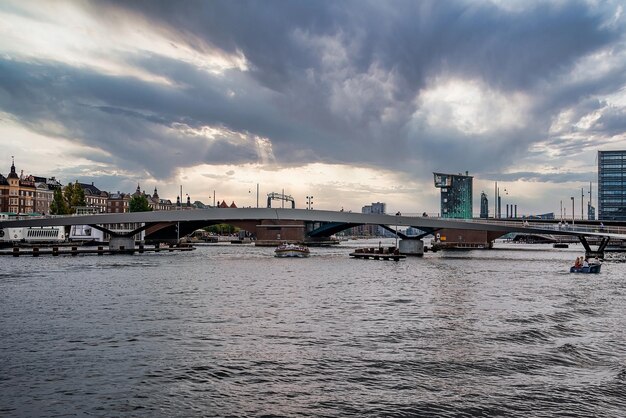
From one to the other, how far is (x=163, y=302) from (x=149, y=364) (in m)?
20.0

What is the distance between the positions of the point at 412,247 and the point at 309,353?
100919mm

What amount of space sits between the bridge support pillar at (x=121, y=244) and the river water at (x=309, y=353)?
74506mm

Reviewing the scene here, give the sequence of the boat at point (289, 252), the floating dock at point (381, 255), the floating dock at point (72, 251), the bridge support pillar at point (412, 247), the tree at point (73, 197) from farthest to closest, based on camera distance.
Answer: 1. the tree at point (73, 197)
2. the bridge support pillar at point (412, 247)
3. the boat at point (289, 252)
4. the floating dock at point (72, 251)
5. the floating dock at point (381, 255)

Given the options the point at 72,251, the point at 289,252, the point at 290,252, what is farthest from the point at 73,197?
the point at 290,252

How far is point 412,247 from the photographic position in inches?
4884

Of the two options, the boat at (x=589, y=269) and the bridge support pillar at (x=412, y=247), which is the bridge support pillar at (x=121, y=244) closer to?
the bridge support pillar at (x=412, y=247)

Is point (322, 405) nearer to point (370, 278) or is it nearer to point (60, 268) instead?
point (370, 278)

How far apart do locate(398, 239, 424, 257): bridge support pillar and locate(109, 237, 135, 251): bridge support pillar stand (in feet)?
188

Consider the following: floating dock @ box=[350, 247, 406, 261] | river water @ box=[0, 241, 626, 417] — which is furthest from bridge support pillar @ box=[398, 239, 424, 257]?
river water @ box=[0, 241, 626, 417]

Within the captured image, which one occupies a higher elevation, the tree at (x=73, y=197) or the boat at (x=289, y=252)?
the tree at (x=73, y=197)

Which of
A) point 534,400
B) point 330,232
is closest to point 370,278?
point 534,400

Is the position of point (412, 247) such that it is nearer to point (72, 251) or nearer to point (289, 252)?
point (289, 252)

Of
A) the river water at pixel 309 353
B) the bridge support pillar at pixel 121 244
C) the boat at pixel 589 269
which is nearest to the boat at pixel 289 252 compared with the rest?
the bridge support pillar at pixel 121 244

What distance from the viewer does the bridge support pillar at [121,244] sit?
124m
